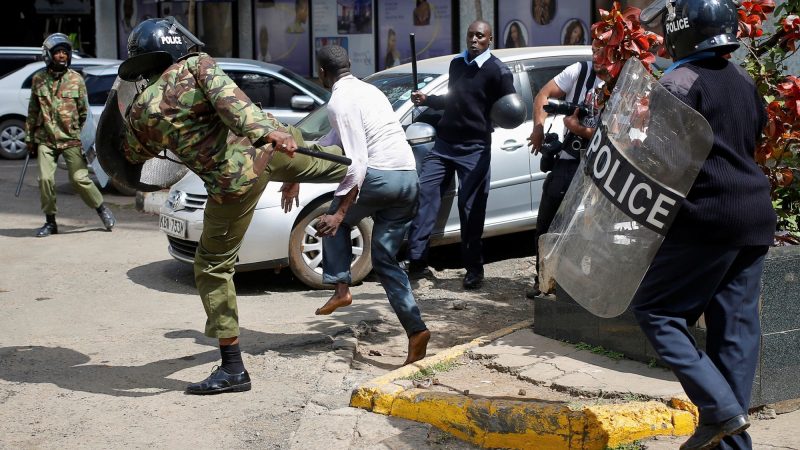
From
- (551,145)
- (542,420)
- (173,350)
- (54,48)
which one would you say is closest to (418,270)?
(551,145)

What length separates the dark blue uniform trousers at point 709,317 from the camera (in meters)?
3.84

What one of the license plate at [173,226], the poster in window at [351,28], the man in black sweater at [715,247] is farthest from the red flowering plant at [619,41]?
the poster in window at [351,28]

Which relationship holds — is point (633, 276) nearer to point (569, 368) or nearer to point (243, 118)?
point (569, 368)

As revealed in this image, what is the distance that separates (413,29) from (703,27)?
46.2ft

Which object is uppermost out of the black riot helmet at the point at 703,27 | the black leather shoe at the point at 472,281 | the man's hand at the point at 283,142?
the black riot helmet at the point at 703,27

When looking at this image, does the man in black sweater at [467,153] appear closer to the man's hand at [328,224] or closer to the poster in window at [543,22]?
the man's hand at [328,224]

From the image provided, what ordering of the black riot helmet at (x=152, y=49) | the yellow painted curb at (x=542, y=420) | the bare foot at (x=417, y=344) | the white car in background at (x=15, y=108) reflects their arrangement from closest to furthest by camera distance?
1. the yellow painted curb at (x=542, y=420)
2. the black riot helmet at (x=152, y=49)
3. the bare foot at (x=417, y=344)
4. the white car in background at (x=15, y=108)

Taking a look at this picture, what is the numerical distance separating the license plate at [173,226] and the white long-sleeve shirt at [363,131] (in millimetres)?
2578

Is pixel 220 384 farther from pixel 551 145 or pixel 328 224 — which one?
pixel 551 145

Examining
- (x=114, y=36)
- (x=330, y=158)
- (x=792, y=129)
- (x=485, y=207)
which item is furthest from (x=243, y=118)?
(x=114, y=36)

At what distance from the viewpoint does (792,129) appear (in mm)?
5105

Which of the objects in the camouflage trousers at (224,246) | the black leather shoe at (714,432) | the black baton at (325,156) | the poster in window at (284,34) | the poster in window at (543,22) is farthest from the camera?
the poster in window at (284,34)

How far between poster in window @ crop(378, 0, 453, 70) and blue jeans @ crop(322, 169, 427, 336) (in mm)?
11497

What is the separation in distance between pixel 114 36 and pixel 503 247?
1480 centimetres
